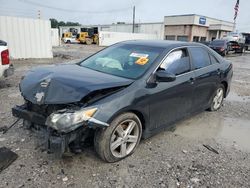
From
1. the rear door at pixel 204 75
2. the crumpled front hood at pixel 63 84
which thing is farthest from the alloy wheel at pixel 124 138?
the rear door at pixel 204 75

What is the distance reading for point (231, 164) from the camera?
3195 mm

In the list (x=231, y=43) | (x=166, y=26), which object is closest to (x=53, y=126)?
(x=231, y=43)

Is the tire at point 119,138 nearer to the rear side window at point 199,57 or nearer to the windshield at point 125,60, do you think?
the windshield at point 125,60

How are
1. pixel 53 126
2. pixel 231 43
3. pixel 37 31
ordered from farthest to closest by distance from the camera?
pixel 231 43 < pixel 37 31 < pixel 53 126

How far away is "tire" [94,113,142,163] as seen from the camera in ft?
9.25

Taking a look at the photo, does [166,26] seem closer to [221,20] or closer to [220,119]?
[221,20]

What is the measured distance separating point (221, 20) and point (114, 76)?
170ft

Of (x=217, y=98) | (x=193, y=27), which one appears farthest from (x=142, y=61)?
(x=193, y=27)

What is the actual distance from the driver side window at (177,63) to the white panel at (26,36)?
1170 centimetres

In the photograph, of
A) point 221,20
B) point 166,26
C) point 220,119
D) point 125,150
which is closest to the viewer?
point 125,150

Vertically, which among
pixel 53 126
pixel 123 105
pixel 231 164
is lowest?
pixel 231 164

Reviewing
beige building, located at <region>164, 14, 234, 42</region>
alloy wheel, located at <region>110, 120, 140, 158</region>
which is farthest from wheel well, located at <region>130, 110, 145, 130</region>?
beige building, located at <region>164, 14, 234, 42</region>

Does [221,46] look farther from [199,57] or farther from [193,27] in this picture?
[193,27]

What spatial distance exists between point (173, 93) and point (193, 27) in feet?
135
